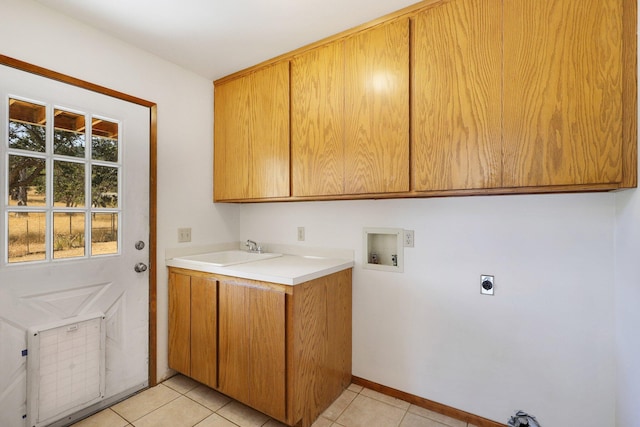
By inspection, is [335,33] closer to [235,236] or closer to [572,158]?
[572,158]

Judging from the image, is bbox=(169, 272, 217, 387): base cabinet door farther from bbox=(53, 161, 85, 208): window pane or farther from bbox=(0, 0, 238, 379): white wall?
bbox=(53, 161, 85, 208): window pane

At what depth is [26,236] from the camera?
5.08ft

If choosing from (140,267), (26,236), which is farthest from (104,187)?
(140,267)

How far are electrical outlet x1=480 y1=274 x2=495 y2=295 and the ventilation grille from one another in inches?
91.5

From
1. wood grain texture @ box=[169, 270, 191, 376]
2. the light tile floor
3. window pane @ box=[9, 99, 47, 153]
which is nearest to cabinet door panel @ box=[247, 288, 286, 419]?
the light tile floor

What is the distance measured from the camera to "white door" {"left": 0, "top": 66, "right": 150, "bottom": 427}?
1501 mm

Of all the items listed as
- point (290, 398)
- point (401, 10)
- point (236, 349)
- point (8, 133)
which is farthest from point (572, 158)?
point (8, 133)

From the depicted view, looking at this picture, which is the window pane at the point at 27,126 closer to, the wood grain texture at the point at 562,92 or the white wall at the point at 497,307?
the white wall at the point at 497,307

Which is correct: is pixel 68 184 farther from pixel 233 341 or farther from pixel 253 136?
pixel 233 341

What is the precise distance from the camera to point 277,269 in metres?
1.80

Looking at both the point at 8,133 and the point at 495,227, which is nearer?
the point at 8,133

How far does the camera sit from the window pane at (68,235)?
165cm

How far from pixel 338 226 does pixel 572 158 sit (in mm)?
1391

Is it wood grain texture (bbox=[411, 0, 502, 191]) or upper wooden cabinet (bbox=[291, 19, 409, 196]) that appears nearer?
wood grain texture (bbox=[411, 0, 502, 191])
